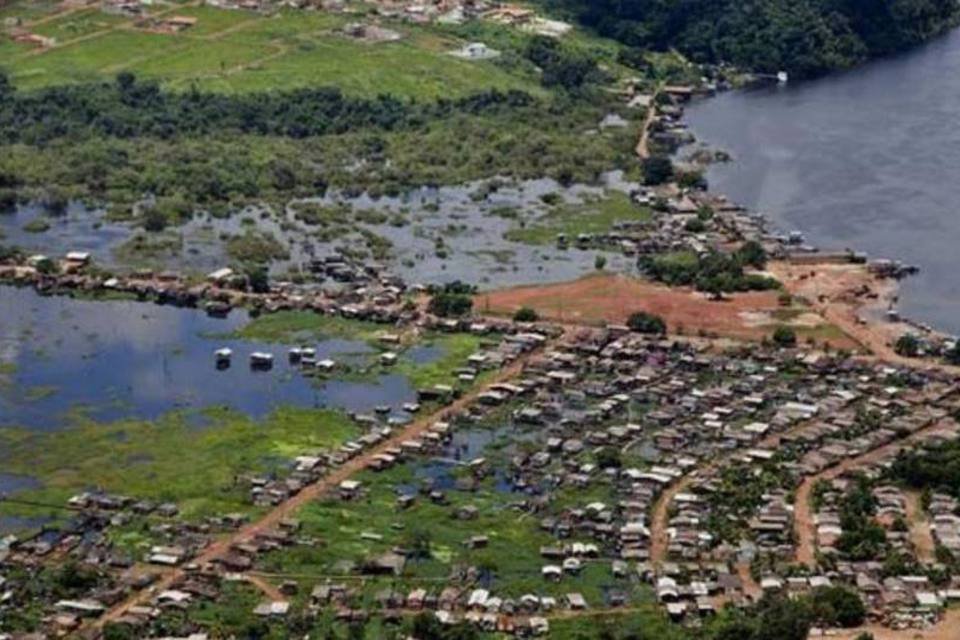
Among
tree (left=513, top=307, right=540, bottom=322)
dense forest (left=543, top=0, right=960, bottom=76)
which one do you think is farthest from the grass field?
tree (left=513, top=307, right=540, bottom=322)

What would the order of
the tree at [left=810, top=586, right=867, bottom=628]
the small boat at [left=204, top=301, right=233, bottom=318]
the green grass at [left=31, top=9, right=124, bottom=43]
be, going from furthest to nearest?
the green grass at [left=31, top=9, right=124, bottom=43], the small boat at [left=204, top=301, right=233, bottom=318], the tree at [left=810, top=586, right=867, bottom=628]

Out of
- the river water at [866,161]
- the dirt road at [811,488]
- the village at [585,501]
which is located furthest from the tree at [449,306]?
the dirt road at [811,488]

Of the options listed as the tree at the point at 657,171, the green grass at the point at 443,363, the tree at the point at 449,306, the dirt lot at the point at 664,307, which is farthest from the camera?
the tree at the point at 657,171

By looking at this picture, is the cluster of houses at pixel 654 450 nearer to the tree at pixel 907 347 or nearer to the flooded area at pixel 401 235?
the tree at pixel 907 347

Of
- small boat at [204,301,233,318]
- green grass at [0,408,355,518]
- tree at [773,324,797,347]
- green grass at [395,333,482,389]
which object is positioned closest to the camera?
green grass at [0,408,355,518]

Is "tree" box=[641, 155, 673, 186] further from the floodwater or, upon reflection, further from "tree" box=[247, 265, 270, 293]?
the floodwater

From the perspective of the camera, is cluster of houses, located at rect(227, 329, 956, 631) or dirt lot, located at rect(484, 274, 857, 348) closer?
cluster of houses, located at rect(227, 329, 956, 631)

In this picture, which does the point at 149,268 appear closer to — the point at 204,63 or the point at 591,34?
the point at 204,63

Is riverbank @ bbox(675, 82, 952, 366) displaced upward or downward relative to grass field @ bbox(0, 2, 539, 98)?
downward
